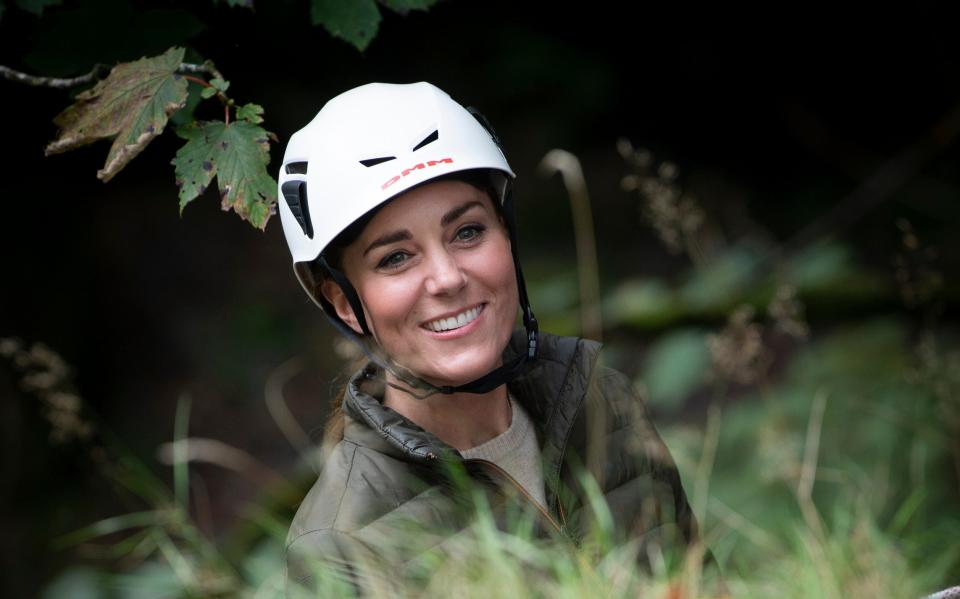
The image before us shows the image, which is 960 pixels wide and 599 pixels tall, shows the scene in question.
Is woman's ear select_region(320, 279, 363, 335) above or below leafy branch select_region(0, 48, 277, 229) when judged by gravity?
below

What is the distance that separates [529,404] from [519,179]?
522cm

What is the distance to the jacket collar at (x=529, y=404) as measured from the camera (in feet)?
7.09

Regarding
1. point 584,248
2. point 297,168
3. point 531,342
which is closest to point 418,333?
point 531,342

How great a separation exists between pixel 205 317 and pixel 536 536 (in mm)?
6022

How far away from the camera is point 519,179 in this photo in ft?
24.8

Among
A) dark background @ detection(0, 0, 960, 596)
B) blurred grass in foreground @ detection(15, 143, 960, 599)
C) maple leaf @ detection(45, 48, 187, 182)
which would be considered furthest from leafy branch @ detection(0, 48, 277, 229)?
dark background @ detection(0, 0, 960, 596)

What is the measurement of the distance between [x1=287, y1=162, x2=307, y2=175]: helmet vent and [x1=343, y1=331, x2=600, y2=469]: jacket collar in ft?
1.42

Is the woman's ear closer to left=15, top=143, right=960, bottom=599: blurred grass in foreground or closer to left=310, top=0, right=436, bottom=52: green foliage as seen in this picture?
left=15, top=143, right=960, bottom=599: blurred grass in foreground

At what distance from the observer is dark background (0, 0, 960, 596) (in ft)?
18.9

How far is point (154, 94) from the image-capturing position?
7.55 feet

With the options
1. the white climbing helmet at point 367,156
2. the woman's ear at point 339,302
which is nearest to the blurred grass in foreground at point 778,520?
the woman's ear at point 339,302

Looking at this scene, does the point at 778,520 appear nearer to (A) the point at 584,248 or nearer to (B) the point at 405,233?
(B) the point at 405,233

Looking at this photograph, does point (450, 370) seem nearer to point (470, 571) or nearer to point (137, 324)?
point (470, 571)

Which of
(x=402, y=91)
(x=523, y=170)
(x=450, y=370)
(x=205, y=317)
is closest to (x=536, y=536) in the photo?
(x=450, y=370)
